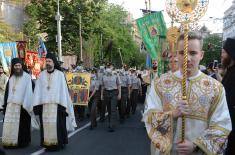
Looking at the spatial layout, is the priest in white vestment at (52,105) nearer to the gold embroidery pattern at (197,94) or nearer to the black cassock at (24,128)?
the black cassock at (24,128)

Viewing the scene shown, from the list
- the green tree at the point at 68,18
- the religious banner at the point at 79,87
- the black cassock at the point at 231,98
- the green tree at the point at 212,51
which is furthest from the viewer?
the green tree at the point at 212,51

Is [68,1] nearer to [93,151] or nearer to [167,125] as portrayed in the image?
[93,151]

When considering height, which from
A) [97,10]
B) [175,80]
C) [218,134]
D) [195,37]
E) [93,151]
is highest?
[97,10]

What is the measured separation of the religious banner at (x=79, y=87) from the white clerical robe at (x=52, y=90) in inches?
219

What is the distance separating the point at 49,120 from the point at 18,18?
143 feet

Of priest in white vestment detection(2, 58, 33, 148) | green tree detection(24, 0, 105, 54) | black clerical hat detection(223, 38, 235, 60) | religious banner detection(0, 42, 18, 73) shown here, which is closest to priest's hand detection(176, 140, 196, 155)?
black clerical hat detection(223, 38, 235, 60)

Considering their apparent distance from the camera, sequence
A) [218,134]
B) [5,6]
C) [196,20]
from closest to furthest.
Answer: [218,134] → [196,20] → [5,6]

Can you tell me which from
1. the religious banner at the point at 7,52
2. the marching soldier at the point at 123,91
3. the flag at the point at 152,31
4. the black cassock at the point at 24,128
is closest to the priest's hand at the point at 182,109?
the black cassock at the point at 24,128

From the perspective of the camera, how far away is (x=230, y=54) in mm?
5211

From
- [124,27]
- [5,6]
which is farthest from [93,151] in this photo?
[124,27]

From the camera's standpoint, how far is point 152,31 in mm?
12156

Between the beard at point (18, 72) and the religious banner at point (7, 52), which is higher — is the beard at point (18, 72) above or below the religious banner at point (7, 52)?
below

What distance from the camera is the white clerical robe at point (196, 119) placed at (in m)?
3.67

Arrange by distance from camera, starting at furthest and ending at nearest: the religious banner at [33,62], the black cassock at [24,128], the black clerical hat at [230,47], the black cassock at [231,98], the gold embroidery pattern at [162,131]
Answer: the religious banner at [33,62] → the black cassock at [24,128] → the black clerical hat at [230,47] → the black cassock at [231,98] → the gold embroidery pattern at [162,131]
